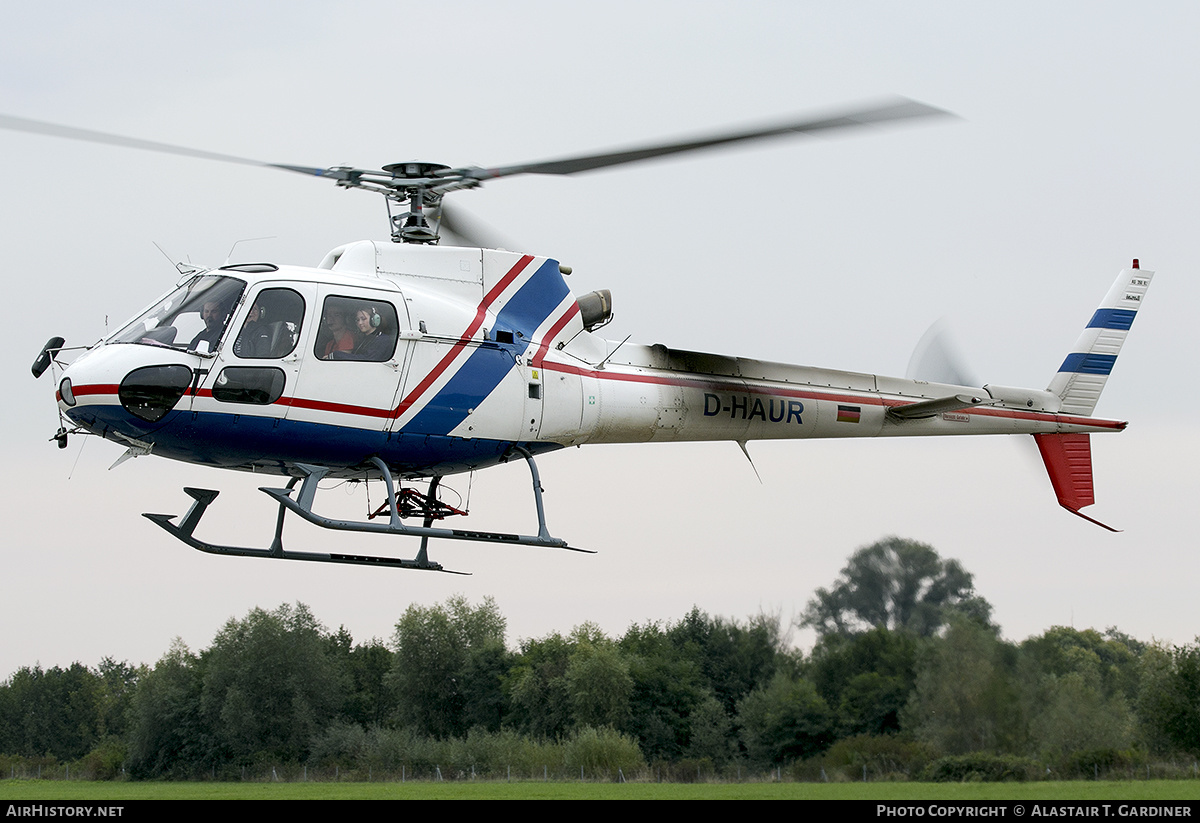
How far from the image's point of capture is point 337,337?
34.3 feet

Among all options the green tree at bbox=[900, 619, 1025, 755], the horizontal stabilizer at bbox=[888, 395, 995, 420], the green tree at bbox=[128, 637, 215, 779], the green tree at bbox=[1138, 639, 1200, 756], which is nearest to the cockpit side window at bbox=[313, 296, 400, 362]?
the horizontal stabilizer at bbox=[888, 395, 995, 420]

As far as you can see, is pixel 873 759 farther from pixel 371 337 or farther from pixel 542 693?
pixel 542 693

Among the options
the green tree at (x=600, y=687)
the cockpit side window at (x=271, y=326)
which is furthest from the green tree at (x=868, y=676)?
the cockpit side window at (x=271, y=326)

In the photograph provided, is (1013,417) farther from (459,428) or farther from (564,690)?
(564,690)

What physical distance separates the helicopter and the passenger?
0.01 meters

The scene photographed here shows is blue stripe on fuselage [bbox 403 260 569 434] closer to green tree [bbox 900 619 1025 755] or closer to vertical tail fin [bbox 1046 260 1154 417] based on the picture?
vertical tail fin [bbox 1046 260 1154 417]

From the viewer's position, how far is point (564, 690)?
30.7 m

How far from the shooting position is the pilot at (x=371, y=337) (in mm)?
10573

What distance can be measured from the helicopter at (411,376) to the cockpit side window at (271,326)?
0.01m

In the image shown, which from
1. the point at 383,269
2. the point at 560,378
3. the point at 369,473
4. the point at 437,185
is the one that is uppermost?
the point at 437,185

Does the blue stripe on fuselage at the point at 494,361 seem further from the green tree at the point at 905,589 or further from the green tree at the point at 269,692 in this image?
the green tree at the point at 269,692

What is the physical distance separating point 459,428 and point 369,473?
34.2 inches

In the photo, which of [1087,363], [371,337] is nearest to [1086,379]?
[1087,363]
